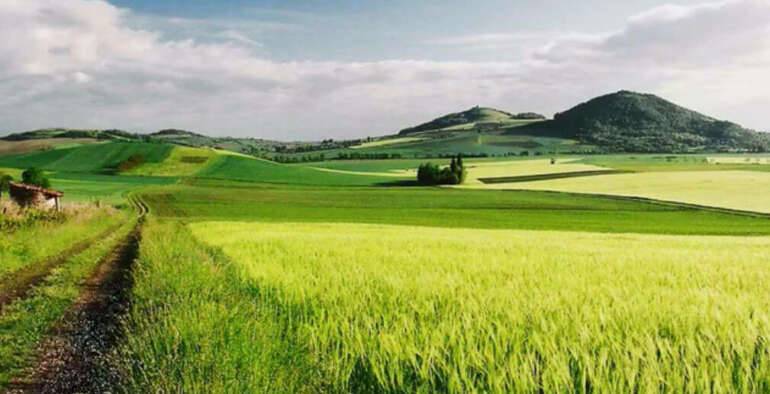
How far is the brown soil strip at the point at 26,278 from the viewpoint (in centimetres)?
1442

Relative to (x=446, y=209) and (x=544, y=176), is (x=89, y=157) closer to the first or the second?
(x=446, y=209)

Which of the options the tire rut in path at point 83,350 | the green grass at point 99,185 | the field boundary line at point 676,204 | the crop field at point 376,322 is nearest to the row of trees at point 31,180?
the green grass at point 99,185

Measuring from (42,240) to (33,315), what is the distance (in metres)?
15.2

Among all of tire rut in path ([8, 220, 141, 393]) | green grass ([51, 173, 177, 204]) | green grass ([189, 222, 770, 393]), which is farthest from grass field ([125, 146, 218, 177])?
green grass ([189, 222, 770, 393])

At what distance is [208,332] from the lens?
5941 mm

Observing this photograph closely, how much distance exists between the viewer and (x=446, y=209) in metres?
73.7

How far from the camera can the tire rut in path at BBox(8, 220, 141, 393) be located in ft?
24.0

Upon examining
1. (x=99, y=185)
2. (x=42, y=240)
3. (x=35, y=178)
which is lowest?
(x=99, y=185)

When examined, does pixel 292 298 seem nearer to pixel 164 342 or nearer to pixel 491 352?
pixel 164 342

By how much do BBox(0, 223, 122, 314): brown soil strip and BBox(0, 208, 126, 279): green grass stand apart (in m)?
0.29

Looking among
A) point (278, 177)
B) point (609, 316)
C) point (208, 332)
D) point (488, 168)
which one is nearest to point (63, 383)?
point (208, 332)

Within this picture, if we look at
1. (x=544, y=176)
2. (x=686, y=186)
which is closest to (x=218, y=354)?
(x=686, y=186)

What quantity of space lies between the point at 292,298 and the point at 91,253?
18499 mm

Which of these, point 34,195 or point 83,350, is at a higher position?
point 83,350
